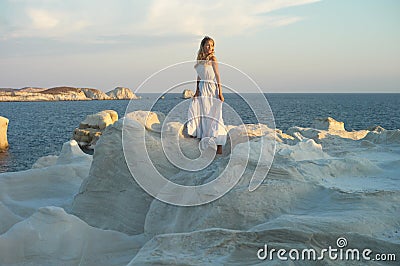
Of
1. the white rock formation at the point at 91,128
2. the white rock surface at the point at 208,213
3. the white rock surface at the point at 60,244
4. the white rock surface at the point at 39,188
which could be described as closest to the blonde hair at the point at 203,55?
the white rock surface at the point at 208,213

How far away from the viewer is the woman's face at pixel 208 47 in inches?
304

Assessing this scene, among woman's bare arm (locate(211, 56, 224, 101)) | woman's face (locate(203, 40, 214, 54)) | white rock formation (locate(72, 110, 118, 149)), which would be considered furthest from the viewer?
white rock formation (locate(72, 110, 118, 149))

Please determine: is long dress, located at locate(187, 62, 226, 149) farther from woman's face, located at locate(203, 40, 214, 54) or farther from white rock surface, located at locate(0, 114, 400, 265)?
white rock surface, located at locate(0, 114, 400, 265)

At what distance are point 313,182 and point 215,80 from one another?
3.83 meters

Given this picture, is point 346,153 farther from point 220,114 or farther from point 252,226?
point 252,226

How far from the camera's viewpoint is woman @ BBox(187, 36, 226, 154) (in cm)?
781

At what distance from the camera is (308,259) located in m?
3.25

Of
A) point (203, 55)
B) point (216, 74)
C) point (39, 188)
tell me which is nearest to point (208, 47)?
point (203, 55)

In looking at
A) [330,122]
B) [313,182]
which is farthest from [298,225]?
[330,122]

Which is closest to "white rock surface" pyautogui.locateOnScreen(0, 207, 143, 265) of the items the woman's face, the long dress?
the long dress

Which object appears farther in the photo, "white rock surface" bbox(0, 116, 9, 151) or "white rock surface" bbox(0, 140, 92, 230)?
"white rock surface" bbox(0, 116, 9, 151)

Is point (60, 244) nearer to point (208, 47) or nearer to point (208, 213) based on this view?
point (208, 213)

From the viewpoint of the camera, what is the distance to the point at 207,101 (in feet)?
27.0

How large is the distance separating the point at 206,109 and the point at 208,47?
4.03ft
